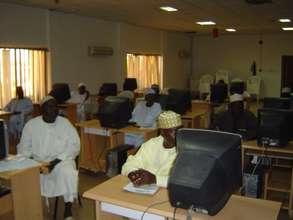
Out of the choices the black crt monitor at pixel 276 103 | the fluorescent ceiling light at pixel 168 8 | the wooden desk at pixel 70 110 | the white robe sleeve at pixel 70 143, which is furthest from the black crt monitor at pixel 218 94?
the white robe sleeve at pixel 70 143

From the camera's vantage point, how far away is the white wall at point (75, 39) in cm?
695

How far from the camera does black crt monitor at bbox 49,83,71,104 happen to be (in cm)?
725

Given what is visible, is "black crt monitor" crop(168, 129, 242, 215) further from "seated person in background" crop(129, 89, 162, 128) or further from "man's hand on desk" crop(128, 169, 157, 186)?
"seated person in background" crop(129, 89, 162, 128)

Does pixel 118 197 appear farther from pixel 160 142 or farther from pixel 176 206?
pixel 160 142

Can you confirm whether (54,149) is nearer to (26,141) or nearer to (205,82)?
(26,141)

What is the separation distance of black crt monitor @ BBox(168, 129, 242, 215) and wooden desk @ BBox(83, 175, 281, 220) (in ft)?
0.48

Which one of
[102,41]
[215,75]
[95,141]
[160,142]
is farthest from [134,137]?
[215,75]

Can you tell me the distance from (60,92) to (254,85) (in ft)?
26.3

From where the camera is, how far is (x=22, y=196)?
10.0 feet

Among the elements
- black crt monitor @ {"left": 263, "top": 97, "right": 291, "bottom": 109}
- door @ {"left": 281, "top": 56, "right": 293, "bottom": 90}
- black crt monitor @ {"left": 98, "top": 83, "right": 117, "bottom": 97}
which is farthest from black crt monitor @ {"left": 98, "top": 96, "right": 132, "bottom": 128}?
door @ {"left": 281, "top": 56, "right": 293, "bottom": 90}

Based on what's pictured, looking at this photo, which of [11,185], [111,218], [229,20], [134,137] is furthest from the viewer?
[229,20]

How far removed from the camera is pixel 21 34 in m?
7.01

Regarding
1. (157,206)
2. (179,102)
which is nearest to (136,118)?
(179,102)

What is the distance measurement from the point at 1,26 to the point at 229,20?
5.26 metres
